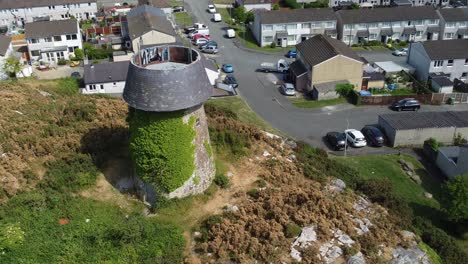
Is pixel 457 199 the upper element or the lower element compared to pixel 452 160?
upper

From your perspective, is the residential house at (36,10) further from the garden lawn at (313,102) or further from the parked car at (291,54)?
the garden lawn at (313,102)

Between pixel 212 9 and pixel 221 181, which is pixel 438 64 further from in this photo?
pixel 212 9

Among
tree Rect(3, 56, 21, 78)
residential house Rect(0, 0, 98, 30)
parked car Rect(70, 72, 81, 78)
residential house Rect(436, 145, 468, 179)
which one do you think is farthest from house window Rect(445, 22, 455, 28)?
tree Rect(3, 56, 21, 78)

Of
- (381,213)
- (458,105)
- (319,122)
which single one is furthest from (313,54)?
(381,213)

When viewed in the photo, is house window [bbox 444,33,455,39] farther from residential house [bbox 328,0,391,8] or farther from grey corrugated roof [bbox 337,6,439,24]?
residential house [bbox 328,0,391,8]

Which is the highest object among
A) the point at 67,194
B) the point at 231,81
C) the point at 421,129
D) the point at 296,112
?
the point at 67,194

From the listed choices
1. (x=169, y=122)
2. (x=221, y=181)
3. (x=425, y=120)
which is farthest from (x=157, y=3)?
(x=169, y=122)

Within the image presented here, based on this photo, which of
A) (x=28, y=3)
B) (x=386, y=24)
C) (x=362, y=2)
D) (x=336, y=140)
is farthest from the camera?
(x=362, y=2)
